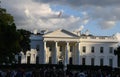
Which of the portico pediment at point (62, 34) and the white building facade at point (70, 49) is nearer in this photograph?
the white building facade at point (70, 49)

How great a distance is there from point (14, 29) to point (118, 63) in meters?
54.4

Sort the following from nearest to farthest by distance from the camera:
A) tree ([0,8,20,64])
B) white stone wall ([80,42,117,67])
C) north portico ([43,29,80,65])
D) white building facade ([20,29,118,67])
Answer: tree ([0,8,20,64]) → north portico ([43,29,80,65]) → white building facade ([20,29,118,67]) → white stone wall ([80,42,117,67])

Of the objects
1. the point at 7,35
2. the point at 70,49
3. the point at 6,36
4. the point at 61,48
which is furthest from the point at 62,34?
the point at 7,35

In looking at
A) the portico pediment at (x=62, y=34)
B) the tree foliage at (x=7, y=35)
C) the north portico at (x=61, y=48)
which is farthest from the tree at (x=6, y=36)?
the portico pediment at (x=62, y=34)

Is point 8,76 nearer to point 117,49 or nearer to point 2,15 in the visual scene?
point 2,15

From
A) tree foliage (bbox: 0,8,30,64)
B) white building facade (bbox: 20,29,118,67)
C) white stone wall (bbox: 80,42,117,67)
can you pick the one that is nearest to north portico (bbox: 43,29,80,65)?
white building facade (bbox: 20,29,118,67)

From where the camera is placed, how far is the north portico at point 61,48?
4311 inches

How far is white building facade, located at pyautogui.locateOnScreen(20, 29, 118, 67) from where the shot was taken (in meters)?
110

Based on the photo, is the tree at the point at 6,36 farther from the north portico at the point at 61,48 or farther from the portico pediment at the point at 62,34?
the portico pediment at the point at 62,34

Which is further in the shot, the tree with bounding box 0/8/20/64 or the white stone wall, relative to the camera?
the white stone wall

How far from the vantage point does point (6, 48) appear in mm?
64875

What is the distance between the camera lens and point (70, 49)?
113 metres

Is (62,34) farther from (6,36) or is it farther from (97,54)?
(6,36)

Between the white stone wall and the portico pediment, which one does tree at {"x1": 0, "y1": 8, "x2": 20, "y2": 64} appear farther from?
the white stone wall
